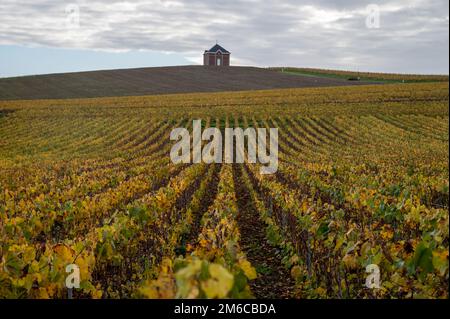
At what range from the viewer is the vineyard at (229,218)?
4.75m

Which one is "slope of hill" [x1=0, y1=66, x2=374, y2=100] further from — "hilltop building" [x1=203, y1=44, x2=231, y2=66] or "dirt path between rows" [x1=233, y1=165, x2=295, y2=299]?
"dirt path between rows" [x1=233, y1=165, x2=295, y2=299]

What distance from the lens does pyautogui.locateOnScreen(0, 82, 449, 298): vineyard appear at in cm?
475

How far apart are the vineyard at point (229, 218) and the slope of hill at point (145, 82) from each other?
2934 cm

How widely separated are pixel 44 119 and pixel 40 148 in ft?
45.8

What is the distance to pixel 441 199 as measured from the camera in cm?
1086

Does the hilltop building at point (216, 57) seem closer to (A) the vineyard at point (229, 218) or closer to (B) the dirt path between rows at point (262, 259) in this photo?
(A) the vineyard at point (229, 218)

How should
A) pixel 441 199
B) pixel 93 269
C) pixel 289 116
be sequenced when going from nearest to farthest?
1. pixel 93 269
2. pixel 441 199
3. pixel 289 116

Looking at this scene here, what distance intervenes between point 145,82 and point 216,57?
89.3 ft

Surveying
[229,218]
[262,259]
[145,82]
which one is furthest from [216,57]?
[262,259]

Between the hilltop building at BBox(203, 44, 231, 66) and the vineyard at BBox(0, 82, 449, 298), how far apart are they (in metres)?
63.9

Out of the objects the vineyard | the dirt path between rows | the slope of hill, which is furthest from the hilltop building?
the dirt path between rows

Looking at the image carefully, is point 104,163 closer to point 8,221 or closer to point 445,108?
point 8,221

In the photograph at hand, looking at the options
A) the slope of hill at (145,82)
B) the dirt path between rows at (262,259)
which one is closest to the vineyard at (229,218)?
the dirt path between rows at (262,259)

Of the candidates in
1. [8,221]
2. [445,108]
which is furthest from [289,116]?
[8,221]
